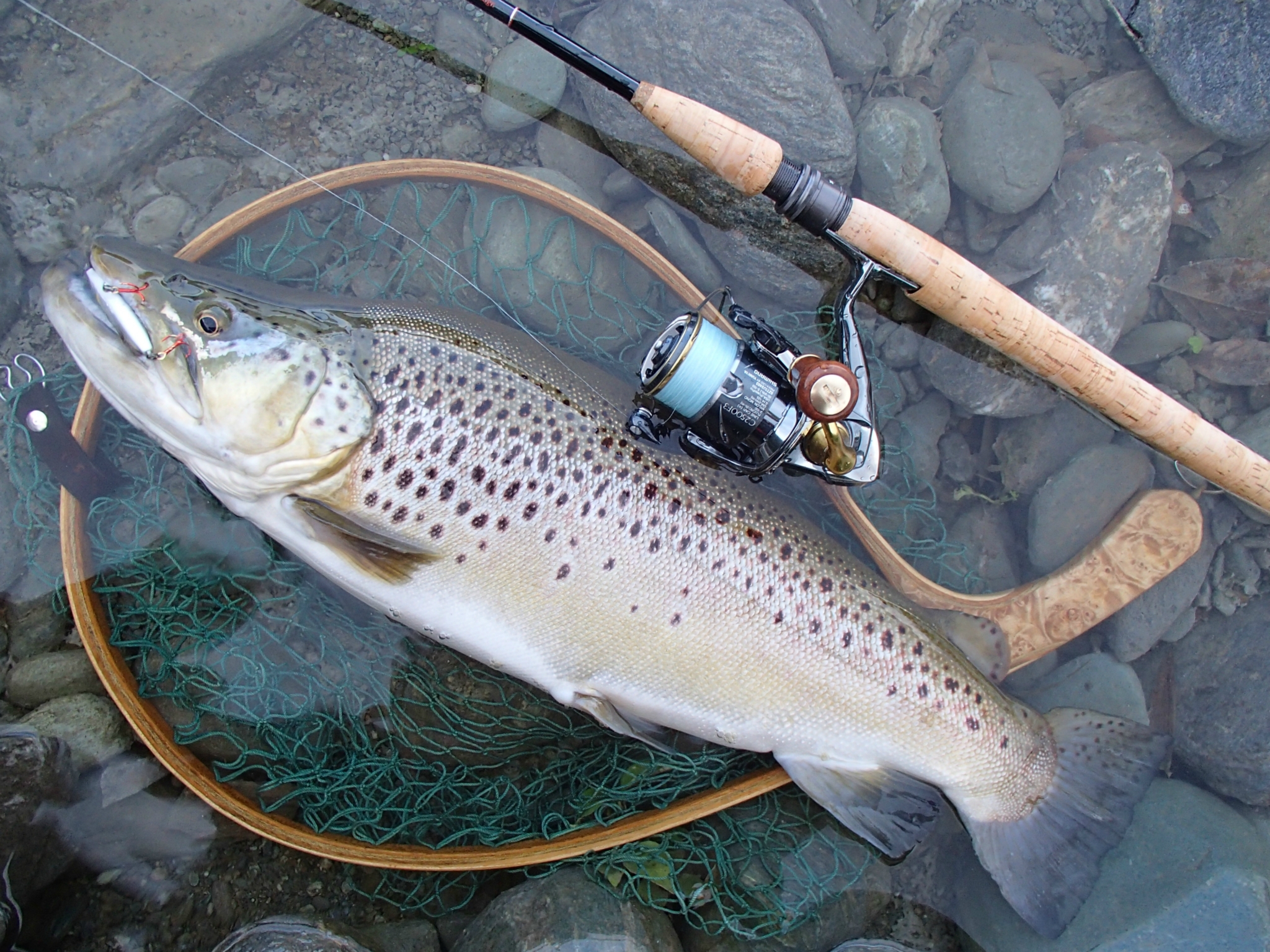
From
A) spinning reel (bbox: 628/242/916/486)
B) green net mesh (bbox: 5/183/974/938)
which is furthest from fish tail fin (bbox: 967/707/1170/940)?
spinning reel (bbox: 628/242/916/486)

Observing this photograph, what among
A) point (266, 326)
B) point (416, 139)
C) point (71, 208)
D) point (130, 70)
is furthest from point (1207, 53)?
point (71, 208)

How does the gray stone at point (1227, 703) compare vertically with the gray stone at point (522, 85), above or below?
below

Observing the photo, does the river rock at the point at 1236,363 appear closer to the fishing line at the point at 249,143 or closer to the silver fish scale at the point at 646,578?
the silver fish scale at the point at 646,578

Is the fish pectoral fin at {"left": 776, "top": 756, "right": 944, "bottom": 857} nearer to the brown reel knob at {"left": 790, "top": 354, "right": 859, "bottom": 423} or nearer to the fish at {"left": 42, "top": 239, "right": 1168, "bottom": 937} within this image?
the fish at {"left": 42, "top": 239, "right": 1168, "bottom": 937}

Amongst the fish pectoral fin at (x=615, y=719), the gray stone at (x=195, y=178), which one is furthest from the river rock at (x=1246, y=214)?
the gray stone at (x=195, y=178)

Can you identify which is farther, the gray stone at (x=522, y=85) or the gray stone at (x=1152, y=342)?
the gray stone at (x=1152, y=342)

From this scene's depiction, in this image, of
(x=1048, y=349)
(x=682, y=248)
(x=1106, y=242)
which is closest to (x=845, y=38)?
(x=682, y=248)
